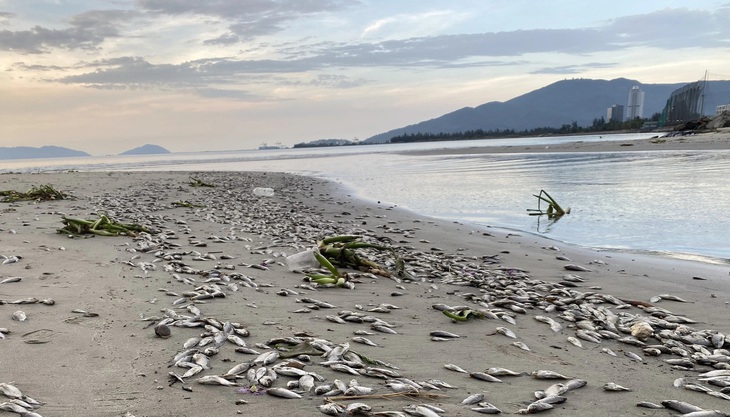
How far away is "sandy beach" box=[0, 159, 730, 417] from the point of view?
3107 mm

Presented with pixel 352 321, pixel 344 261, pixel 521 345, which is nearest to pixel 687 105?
pixel 344 261

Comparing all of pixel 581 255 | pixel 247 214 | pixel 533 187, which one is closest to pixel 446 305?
pixel 581 255

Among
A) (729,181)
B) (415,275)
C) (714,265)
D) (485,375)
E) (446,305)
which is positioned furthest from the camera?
(729,181)

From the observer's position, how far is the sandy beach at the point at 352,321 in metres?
3.11

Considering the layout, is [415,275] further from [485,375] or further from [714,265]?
[714,265]

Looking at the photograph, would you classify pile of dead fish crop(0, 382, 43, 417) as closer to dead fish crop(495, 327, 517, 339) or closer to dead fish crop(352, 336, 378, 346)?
dead fish crop(352, 336, 378, 346)

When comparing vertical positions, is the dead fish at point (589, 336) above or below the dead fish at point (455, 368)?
below

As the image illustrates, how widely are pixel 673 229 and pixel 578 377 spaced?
8742 millimetres

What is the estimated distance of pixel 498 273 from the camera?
24.1 feet

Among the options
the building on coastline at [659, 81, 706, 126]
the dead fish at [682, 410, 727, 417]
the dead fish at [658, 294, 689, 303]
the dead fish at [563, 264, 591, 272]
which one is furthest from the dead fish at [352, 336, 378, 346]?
the building on coastline at [659, 81, 706, 126]

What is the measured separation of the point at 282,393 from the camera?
3049mm

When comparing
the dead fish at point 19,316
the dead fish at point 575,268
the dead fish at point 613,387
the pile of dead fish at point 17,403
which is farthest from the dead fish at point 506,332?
the dead fish at point 19,316

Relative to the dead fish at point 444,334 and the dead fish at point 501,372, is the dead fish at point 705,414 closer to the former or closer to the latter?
the dead fish at point 501,372

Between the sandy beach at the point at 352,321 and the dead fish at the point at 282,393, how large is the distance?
46 millimetres
